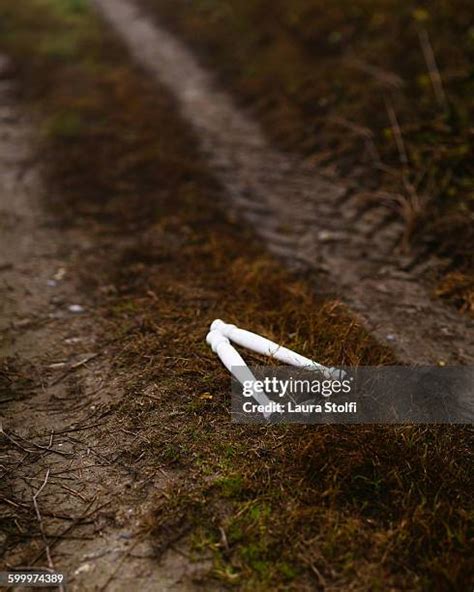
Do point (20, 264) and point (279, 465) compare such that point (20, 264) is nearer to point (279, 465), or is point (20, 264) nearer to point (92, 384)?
point (92, 384)

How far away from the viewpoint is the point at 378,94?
6152 mm

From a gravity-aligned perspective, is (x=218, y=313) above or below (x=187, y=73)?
below

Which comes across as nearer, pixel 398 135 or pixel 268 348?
pixel 268 348

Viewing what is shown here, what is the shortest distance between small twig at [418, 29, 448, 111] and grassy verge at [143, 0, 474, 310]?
1 cm

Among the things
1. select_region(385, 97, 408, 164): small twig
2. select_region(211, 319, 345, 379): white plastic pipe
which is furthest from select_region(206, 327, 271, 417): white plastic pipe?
select_region(385, 97, 408, 164): small twig

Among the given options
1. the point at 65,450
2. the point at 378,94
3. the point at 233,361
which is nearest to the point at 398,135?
the point at 378,94

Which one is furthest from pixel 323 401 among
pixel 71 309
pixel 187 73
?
pixel 187 73

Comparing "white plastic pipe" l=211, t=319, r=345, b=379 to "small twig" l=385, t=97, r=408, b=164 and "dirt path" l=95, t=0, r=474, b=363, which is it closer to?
"dirt path" l=95, t=0, r=474, b=363

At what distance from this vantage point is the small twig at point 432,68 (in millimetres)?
5449

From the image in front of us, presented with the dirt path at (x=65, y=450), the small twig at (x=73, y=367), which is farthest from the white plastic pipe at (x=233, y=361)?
the small twig at (x=73, y=367)

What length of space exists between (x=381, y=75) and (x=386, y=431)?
15.4ft

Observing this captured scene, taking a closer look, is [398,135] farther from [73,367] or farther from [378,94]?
[73,367]

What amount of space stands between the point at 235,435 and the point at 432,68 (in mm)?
4714

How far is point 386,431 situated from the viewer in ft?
8.84
